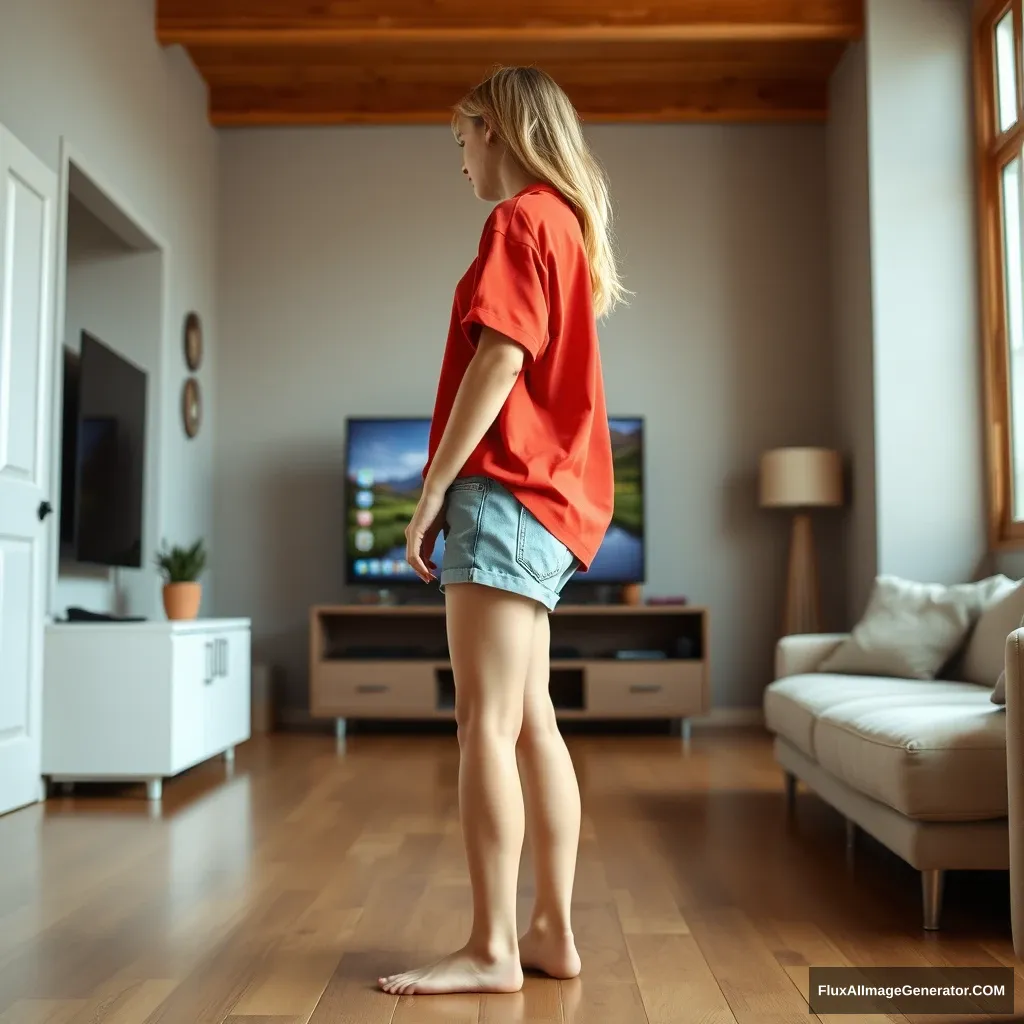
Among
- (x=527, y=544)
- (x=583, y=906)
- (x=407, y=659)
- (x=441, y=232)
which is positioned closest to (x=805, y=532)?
(x=407, y=659)

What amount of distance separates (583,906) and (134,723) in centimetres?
189

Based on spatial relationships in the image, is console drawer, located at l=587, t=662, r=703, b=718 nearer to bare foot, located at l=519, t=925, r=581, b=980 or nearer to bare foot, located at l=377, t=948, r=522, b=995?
bare foot, located at l=519, t=925, r=581, b=980

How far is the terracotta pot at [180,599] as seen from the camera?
4.10 meters

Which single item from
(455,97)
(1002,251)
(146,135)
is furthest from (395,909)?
(455,97)

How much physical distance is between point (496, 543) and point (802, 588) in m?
3.83

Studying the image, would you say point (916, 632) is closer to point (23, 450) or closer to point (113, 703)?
point (113, 703)

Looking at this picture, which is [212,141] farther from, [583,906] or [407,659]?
Answer: [583,906]

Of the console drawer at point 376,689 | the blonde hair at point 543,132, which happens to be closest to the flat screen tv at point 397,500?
the console drawer at point 376,689

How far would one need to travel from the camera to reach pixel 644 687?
5047 mm

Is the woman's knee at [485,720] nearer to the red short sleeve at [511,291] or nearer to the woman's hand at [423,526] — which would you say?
the woman's hand at [423,526]

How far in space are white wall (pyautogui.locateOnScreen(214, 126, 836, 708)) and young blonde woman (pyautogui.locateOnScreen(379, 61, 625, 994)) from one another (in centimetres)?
393

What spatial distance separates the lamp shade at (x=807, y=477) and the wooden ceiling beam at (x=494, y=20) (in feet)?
5.82

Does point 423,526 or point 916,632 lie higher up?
point 423,526

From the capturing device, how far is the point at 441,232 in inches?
226
